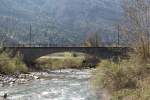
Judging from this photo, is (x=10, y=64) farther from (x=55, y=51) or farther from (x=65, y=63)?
(x=65, y=63)

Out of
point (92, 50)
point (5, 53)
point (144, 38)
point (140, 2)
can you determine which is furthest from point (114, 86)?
point (92, 50)

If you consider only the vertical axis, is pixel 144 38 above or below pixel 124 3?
below

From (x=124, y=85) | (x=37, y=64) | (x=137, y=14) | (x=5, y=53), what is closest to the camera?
(x=124, y=85)

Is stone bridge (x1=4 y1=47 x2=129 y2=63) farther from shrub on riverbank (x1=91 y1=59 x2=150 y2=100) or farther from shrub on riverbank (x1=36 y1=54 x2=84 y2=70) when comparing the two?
shrub on riverbank (x1=91 y1=59 x2=150 y2=100)

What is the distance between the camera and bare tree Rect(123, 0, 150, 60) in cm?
3778

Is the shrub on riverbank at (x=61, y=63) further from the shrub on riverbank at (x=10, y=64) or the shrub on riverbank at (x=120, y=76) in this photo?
the shrub on riverbank at (x=120, y=76)

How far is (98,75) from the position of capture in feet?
133

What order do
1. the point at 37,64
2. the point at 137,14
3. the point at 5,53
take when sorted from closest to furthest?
the point at 137,14, the point at 5,53, the point at 37,64

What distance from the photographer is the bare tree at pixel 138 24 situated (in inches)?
1487

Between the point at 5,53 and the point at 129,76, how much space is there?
59.0m

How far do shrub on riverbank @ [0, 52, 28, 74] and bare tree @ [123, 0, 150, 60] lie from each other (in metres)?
45.5

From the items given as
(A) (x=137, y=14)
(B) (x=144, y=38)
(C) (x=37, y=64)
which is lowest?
(C) (x=37, y=64)

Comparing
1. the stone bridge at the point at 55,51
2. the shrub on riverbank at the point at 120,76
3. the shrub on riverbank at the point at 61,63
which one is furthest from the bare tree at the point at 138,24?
the shrub on riverbank at the point at 61,63

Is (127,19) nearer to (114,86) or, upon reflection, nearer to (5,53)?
(114,86)
